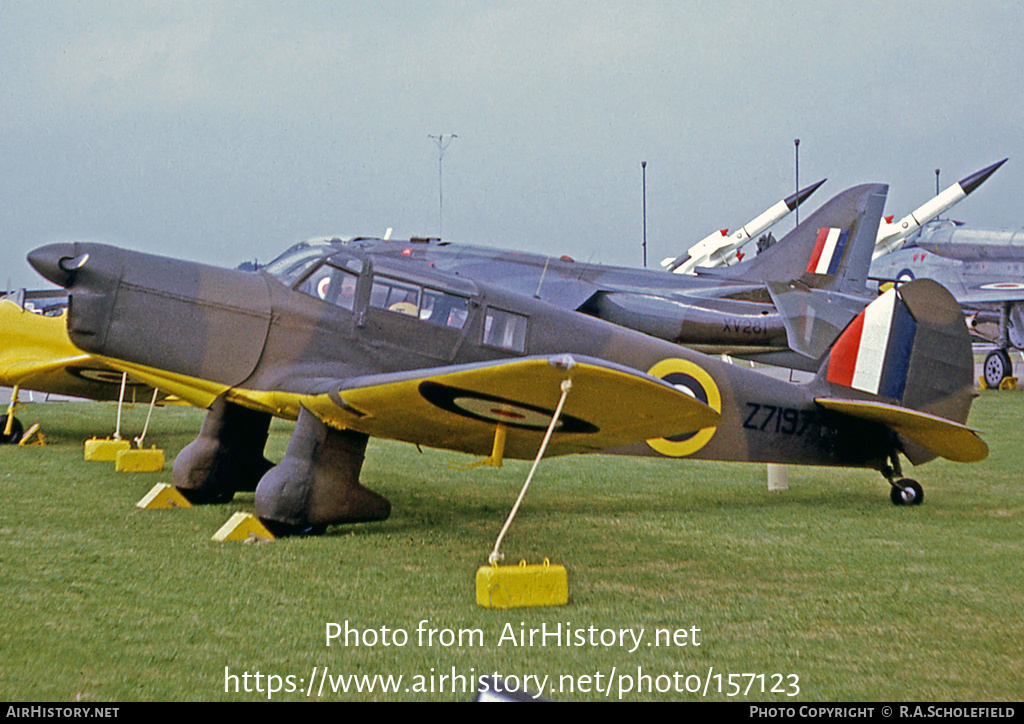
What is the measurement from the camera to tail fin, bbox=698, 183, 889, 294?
19.3m

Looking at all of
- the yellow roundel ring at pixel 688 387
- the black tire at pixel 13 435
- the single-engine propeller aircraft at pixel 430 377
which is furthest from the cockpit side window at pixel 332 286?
the black tire at pixel 13 435

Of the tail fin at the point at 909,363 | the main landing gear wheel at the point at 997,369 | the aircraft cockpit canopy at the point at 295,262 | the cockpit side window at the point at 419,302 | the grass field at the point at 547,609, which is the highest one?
the aircraft cockpit canopy at the point at 295,262

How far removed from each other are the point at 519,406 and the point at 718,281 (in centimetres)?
1628

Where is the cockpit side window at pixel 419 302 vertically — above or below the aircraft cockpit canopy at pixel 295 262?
below

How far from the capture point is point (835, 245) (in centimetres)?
1928

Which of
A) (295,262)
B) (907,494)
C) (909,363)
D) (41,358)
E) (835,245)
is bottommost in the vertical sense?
(907,494)

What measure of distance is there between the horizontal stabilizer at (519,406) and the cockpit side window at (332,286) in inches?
34.0

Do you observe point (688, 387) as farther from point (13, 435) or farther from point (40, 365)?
point (13, 435)

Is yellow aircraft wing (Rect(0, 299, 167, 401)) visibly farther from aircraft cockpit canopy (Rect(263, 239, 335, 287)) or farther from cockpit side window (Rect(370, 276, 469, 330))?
cockpit side window (Rect(370, 276, 469, 330))

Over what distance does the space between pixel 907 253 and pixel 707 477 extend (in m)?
23.9

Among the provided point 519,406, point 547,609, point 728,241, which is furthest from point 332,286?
point 728,241

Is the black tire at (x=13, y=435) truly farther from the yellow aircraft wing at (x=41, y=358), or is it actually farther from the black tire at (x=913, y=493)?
the black tire at (x=913, y=493)

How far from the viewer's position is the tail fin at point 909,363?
24.3 ft
